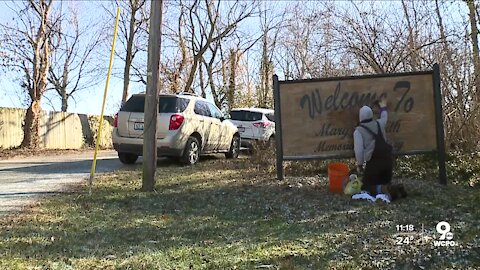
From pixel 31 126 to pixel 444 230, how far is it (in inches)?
721

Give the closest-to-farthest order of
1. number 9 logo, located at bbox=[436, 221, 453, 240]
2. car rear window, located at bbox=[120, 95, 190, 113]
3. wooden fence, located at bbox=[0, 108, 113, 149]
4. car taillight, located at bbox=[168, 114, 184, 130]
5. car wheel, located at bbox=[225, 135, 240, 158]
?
number 9 logo, located at bbox=[436, 221, 453, 240] → car taillight, located at bbox=[168, 114, 184, 130] → car rear window, located at bbox=[120, 95, 190, 113] → car wheel, located at bbox=[225, 135, 240, 158] → wooden fence, located at bbox=[0, 108, 113, 149]

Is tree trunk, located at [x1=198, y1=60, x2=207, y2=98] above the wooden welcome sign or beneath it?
above

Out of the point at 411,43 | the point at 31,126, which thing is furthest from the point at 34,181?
the point at 31,126

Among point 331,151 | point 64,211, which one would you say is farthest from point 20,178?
point 331,151

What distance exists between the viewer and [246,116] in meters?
16.3

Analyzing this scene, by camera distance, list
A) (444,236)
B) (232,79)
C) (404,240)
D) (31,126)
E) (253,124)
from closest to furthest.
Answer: (404,240)
(444,236)
(253,124)
(31,126)
(232,79)

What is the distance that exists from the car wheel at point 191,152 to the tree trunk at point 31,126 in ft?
36.1

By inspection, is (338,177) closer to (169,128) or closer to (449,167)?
(449,167)

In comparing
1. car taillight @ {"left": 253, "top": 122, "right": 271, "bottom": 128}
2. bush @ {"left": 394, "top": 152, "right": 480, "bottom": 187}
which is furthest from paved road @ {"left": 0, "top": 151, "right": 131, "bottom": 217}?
bush @ {"left": 394, "top": 152, "right": 480, "bottom": 187}

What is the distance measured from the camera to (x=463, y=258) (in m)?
4.24

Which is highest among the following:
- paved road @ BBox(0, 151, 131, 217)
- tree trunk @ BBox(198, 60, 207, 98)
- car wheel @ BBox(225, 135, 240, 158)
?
Answer: tree trunk @ BBox(198, 60, 207, 98)

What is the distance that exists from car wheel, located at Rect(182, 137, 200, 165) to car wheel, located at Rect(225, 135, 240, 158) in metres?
2.25

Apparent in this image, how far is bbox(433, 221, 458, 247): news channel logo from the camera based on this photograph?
461 centimetres

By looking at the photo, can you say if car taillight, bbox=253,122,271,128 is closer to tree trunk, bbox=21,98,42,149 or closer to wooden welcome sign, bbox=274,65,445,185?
wooden welcome sign, bbox=274,65,445,185
